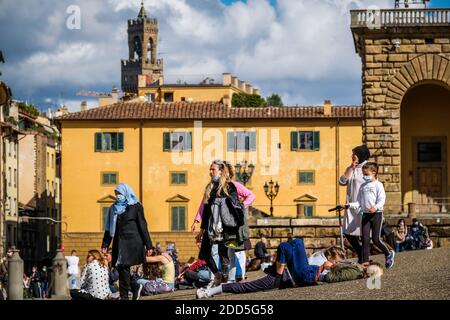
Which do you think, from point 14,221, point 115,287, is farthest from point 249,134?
point 115,287

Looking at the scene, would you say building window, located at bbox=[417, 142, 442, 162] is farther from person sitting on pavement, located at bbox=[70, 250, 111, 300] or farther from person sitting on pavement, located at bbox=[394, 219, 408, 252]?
person sitting on pavement, located at bbox=[70, 250, 111, 300]

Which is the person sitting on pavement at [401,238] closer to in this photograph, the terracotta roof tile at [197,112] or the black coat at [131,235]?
the black coat at [131,235]

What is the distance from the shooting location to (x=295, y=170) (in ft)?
236

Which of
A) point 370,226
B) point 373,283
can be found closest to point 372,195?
point 370,226

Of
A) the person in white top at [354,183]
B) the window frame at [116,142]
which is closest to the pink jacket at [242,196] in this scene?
the person in white top at [354,183]

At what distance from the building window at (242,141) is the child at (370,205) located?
50.2 meters

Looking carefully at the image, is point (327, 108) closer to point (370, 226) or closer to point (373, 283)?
point (370, 226)

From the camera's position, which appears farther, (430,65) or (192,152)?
(192,152)

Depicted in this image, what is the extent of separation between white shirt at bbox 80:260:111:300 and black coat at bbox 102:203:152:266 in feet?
7.05

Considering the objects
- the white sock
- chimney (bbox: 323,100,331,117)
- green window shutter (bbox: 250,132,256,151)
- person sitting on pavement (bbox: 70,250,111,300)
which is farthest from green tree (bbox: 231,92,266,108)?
the white sock

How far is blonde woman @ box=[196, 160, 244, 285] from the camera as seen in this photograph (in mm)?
19562

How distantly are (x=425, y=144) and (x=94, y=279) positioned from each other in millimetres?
25225

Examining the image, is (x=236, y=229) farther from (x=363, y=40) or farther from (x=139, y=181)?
(x=139, y=181)

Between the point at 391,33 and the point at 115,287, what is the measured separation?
16877 millimetres
